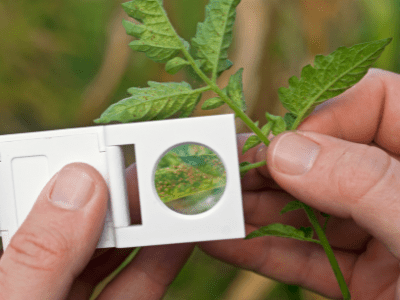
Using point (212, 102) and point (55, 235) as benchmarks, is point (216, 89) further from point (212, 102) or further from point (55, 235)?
point (55, 235)

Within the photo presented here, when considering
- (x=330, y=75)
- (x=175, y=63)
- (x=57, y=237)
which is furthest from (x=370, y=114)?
(x=57, y=237)

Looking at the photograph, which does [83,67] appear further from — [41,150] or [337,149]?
[337,149]

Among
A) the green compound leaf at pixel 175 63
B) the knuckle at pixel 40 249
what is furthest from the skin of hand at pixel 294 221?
the green compound leaf at pixel 175 63

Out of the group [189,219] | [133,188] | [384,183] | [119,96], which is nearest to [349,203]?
[384,183]

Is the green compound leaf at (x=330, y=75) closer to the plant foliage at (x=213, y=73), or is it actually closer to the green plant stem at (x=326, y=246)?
the plant foliage at (x=213, y=73)

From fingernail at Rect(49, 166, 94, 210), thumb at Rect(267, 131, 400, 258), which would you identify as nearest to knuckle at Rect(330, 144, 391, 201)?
thumb at Rect(267, 131, 400, 258)

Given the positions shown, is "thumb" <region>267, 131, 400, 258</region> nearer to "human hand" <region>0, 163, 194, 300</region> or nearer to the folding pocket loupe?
the folding pocket loupe
